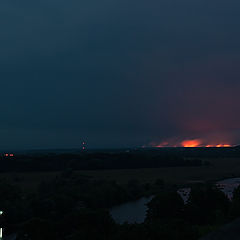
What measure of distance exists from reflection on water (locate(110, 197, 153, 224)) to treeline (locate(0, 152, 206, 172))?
53.8m

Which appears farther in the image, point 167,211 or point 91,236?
Answer: point 167,211

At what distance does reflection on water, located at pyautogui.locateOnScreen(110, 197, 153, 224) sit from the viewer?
43800 mm

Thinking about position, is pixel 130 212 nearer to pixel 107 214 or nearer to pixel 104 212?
pixel 107 214

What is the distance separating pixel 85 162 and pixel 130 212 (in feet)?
213

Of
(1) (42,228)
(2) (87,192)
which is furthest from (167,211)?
(2) (87,192)

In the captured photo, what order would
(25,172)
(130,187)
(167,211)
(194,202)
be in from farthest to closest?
(25,172) < (130,187) < (194,202) < (167,211)

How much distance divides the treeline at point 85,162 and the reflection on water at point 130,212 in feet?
176

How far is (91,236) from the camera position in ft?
78.4

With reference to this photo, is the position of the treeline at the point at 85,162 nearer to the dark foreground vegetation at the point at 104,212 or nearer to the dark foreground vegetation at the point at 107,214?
the dark foreground vegetation at the point at 104,212

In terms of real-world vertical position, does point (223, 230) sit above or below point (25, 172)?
below

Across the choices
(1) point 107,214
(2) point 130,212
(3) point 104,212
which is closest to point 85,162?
(2) point 130,212

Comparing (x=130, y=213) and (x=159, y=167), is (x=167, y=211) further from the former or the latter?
(x=159, y=167)

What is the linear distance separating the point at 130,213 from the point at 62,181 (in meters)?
21.9

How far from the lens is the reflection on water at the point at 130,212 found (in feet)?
144
